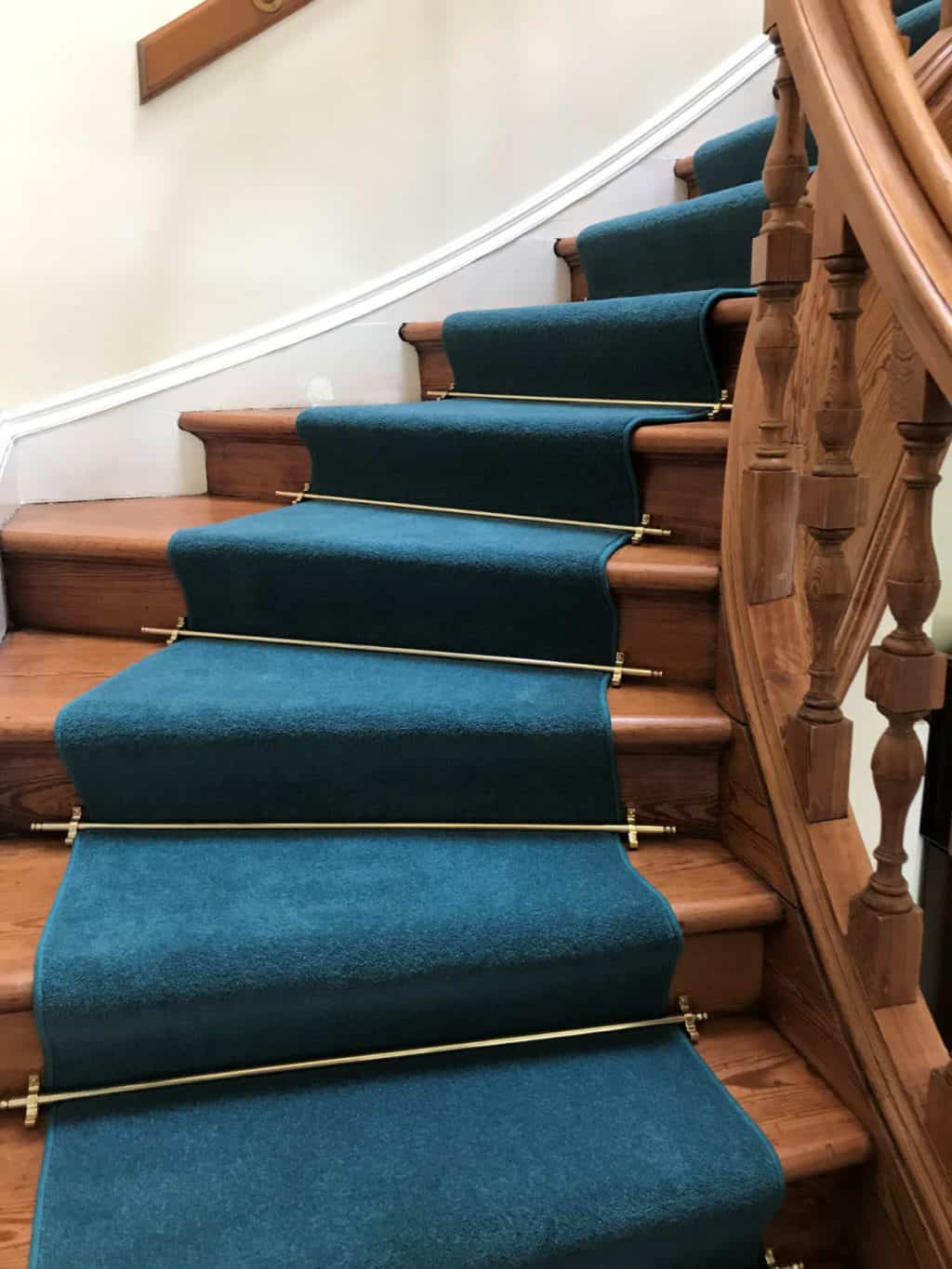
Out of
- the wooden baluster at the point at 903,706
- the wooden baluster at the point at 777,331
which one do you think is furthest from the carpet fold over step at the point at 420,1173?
the wooden baluster at the point at 777,331

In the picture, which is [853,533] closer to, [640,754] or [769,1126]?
[640,754]

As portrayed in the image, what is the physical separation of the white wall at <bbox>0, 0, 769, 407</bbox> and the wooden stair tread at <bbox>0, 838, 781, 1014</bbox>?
1.08 meters

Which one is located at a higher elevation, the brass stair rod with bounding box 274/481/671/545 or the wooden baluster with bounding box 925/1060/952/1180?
the brass stair rod with bounding box 274/481/671/545

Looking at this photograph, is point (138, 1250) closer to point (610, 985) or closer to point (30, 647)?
point (610, 985)

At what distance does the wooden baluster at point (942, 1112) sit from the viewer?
96 centimetres

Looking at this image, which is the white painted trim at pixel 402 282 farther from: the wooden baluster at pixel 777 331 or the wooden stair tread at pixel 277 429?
the wooden baluster at pixel 777 331

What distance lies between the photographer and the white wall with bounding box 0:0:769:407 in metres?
1.94

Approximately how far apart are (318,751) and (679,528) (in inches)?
27.2

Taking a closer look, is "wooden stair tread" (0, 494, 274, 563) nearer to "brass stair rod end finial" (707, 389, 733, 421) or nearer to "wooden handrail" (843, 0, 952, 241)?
"brass stair rod end finial" (707, 389, 733, 421)

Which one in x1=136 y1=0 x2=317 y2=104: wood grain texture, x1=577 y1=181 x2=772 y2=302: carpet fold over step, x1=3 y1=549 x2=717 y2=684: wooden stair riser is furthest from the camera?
x1=136 y1=0 x2=317 y2=104: wood grain texture

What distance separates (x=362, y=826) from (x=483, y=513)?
66 centimetres

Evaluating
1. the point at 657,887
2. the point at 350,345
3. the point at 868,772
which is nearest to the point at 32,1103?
the point at 657,887

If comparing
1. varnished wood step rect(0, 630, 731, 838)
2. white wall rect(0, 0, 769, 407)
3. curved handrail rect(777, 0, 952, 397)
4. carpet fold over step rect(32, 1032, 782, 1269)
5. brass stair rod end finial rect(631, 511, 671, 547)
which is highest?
white wall rect(0, 0, 769, 407)

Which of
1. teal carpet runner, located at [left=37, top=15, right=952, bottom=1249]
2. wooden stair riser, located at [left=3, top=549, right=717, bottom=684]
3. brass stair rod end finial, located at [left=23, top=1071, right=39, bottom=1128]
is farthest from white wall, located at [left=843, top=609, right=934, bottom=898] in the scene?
brass stair rod end finial, located at [left=23, top=1071, right=39, bottom=1128]
